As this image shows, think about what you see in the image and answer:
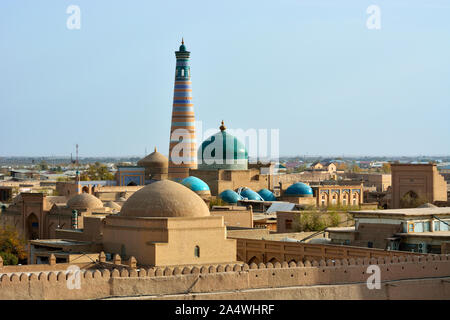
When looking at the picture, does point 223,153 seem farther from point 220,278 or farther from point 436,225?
point 220,278

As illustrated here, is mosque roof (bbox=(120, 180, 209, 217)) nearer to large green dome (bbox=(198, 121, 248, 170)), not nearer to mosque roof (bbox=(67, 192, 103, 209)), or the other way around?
mosque roof (bbox=(67, 192, 103, 209))

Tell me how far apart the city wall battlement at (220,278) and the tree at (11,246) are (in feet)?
49.8

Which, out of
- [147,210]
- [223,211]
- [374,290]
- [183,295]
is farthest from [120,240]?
[223,211]

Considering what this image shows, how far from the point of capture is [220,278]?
2188cm

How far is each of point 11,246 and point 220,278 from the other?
61.0 ft

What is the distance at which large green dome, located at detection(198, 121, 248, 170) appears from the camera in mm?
54616

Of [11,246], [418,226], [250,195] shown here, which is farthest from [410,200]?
[11,246]

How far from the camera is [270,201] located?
4947cm

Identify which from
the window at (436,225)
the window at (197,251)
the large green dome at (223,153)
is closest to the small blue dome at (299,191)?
the large green dome at (223,153)

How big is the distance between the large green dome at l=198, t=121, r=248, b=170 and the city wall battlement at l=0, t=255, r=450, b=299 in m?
30.3

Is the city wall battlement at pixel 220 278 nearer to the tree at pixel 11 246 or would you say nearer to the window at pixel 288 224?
the window at pixel 288 224
